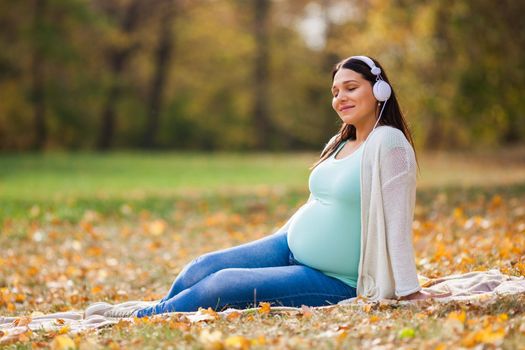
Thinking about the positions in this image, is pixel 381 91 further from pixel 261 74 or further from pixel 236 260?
pixel 261 74

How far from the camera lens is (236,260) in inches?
176

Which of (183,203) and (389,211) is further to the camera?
(183,203)

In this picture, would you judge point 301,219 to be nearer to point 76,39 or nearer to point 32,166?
point 32,166

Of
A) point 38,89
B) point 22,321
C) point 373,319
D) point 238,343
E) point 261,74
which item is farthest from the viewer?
point 261,74

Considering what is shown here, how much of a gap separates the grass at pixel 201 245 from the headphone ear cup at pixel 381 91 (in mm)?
1196

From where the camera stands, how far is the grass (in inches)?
139

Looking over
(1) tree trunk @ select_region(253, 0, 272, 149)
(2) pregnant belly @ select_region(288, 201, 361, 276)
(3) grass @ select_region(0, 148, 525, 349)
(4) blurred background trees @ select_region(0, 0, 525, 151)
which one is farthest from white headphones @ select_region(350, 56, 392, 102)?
(1) tree trunk @ select_region(253, 0, 272, 149)

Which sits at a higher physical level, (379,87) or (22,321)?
(379,87)

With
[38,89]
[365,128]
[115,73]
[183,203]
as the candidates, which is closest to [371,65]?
[365,128]

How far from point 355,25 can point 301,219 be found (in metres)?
29.5

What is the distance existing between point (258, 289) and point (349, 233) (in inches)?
24.6

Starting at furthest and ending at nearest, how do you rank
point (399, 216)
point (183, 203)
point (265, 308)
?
point (183, 203) < point (265, 308) < point (399, 216)

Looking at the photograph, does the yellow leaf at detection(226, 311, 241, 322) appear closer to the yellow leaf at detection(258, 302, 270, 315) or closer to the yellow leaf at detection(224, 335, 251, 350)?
the yellow leaf at detection(258, 302, 270, 315)

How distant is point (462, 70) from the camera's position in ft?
52.0
